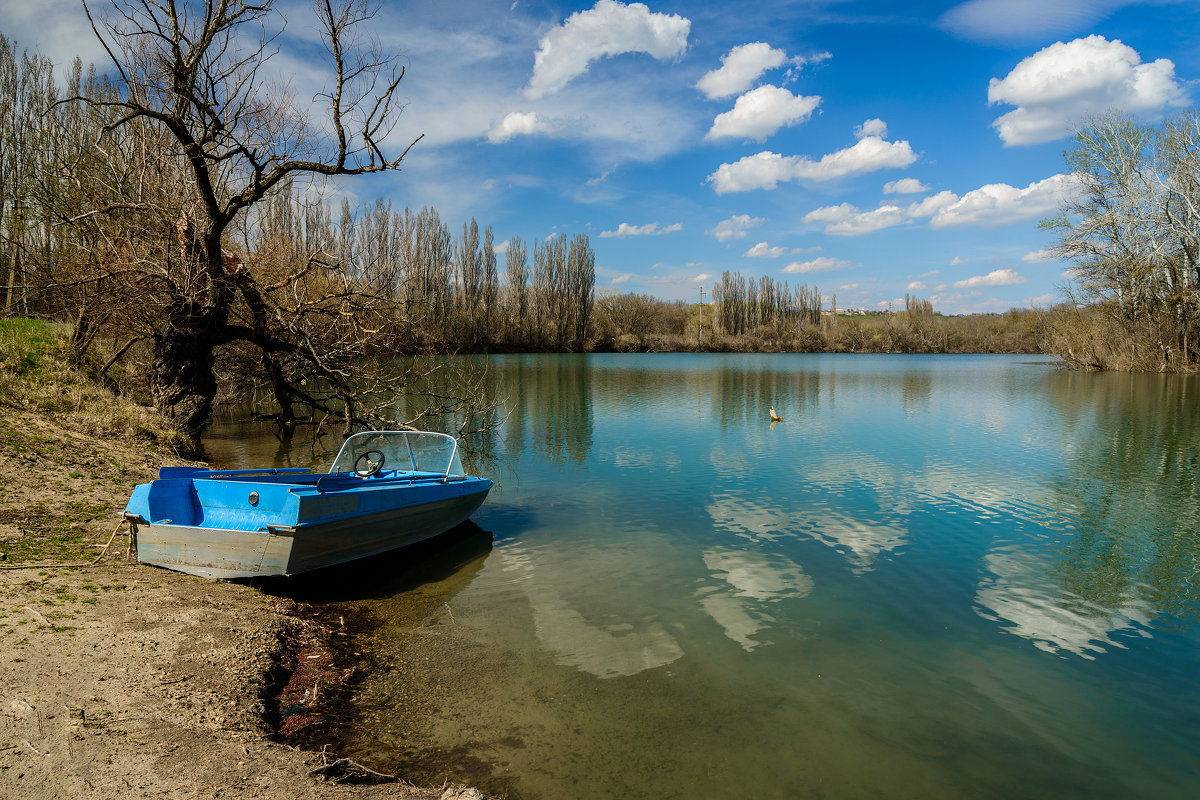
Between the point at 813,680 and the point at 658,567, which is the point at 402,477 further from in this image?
the point at 813,680

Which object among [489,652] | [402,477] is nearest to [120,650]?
[489,652]

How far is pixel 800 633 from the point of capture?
6.52 meters

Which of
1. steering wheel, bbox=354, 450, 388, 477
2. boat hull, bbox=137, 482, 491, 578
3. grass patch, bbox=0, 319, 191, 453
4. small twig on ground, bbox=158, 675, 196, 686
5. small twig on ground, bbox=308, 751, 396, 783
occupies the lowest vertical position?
small twig on ground, bbox=308, 751, 396, 783

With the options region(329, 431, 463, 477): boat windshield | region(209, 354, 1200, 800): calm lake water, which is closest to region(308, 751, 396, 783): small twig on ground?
region(209, 354, 1200, 800): calm lake water

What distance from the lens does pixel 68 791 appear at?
3086 millimetres

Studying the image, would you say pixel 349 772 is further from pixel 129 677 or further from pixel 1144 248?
pixel 1144 248

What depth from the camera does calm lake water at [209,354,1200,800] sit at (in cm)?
450

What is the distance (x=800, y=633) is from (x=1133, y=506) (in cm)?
885

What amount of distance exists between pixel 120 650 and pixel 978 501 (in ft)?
41.9

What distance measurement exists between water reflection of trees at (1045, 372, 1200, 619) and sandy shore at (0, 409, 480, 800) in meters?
8.42

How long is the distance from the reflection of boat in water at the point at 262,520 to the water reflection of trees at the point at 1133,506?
8726mm

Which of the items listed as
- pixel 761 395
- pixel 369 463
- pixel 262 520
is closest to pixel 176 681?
pixel 262 520

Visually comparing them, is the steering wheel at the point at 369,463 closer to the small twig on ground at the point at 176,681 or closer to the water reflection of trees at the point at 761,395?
the small twig on ground at the point at 176,681

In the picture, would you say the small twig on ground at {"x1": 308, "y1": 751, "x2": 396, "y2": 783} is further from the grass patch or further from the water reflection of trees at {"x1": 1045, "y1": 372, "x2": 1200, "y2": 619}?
the grass patch
